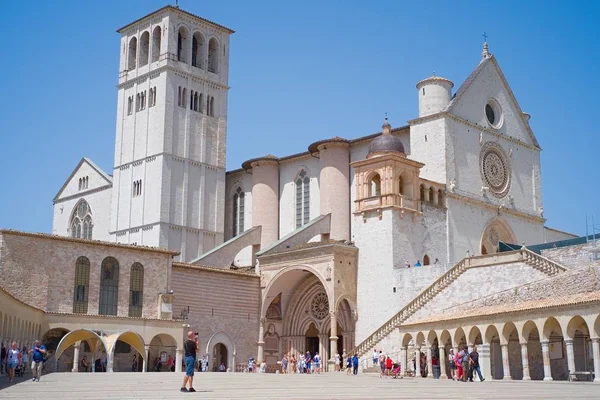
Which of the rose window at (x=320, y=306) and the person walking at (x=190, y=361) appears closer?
the person walking at (x=190, y=361)

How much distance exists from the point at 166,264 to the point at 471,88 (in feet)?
64.0

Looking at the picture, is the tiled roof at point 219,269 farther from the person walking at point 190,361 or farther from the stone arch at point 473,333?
the person walking at point 190,361

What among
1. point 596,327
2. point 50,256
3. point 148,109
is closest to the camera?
point 596,327

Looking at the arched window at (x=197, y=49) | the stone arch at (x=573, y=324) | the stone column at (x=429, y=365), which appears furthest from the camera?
the arched window at (x=197, y=49)

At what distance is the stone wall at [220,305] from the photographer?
41.7 meters

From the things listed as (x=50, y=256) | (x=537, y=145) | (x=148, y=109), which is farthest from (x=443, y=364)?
(x=148, y=109)

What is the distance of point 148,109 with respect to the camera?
56.1m

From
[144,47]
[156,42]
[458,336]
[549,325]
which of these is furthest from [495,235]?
[144,47]

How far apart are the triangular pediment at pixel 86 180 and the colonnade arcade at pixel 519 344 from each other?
102ft

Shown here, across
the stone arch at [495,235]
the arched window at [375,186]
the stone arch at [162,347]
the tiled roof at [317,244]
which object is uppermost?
the arched window at [375,186]

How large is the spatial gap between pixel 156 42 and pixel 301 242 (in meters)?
19.7

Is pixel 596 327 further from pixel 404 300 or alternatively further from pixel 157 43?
pixel 157 43

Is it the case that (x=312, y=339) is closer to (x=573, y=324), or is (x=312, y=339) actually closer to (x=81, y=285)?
(x=81, y=285)

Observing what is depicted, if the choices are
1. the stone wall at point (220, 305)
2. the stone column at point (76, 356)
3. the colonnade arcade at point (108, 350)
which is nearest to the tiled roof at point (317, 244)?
the stone wall at point (220, 305)
